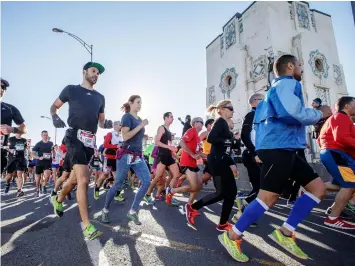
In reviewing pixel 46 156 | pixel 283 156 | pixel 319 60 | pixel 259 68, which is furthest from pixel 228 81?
pixel 283 156

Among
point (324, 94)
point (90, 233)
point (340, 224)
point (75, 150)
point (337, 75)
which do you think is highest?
point (337, 75)

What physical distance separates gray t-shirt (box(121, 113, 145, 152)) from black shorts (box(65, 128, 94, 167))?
98cm

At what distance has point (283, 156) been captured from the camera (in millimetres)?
2443

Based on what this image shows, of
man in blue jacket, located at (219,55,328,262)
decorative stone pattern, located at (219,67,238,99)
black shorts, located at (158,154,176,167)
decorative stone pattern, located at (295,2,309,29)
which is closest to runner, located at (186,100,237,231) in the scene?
man in blue jacket, located at (219,55,328,262)

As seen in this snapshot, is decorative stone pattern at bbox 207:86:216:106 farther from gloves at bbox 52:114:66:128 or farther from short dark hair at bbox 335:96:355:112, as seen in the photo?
gloves at bbox 52:114:66:128

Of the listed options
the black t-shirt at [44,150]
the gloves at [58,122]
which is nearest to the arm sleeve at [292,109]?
the gloves at [58,122]

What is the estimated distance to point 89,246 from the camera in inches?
113

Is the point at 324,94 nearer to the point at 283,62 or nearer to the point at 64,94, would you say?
the point at 283,62

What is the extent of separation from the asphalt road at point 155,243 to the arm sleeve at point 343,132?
131cm

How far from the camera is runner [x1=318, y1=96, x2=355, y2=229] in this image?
11.9ft

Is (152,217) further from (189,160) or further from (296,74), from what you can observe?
(296,74)

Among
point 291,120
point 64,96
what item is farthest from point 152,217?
point 291,120

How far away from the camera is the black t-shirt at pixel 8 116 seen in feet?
11.8

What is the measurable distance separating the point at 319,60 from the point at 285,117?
24165mm
